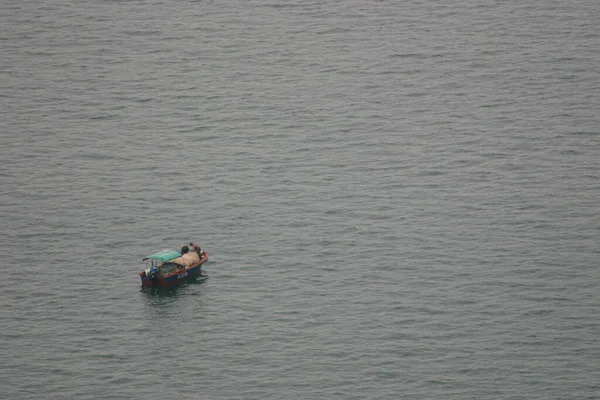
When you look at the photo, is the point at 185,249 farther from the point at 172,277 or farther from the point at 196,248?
the point at 172,277

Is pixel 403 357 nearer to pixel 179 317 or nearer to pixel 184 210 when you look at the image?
pixel 179 317

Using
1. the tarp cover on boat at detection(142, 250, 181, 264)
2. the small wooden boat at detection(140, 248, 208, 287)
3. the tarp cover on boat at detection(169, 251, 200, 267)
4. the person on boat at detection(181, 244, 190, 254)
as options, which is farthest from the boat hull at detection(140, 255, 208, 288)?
the person on boat at detection(181, 244, 190, 254)

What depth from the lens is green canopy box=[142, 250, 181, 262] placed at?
107 metres

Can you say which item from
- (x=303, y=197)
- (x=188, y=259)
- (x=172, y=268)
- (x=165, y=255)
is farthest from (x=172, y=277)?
(x=303, y=197)

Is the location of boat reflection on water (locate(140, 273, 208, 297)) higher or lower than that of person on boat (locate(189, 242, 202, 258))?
lower

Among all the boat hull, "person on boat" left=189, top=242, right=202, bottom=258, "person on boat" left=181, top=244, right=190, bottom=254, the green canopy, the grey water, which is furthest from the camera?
"person on boat" left=189, top=242, right=202, bottom=258

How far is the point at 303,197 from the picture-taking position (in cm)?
12862

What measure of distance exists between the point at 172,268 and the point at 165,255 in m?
1.57

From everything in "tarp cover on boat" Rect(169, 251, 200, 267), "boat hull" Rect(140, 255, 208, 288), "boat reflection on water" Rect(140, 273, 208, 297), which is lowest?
"boat reflection on water" Rect(140, 273, 208, 297)

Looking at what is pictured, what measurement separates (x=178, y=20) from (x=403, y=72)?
121ft

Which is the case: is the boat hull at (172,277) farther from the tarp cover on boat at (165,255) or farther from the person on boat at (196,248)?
the tarp cover on boat at (165,255)

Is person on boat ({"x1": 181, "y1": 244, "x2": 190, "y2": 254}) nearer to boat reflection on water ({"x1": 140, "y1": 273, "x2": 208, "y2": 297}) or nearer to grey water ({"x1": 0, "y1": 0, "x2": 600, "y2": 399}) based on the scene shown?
boat reflection on water ({"x1": 140, "y1": 273, "x2": 208, "y2": 297})

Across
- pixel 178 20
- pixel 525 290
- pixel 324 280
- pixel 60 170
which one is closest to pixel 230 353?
pixel 324 280

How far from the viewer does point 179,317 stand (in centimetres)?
10319
